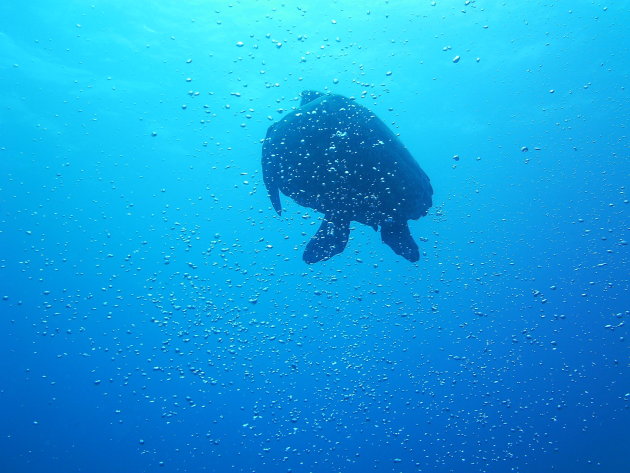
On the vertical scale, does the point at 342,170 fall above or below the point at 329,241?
above

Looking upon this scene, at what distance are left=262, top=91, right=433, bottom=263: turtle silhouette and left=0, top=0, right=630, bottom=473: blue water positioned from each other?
4.82m

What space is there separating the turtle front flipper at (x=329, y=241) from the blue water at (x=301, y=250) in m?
4.74

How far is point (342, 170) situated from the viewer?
439 cm

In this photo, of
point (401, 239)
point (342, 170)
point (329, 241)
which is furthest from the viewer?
point (401, 239)

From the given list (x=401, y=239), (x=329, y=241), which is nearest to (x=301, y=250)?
(x=401, y=239)

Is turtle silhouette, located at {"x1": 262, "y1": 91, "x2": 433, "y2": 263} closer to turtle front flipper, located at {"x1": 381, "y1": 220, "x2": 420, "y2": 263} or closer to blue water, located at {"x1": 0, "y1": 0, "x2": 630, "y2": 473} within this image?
turtle front flipper, located at {"x1": 381, "y1": 220, "x2": 420, "y2": 263}

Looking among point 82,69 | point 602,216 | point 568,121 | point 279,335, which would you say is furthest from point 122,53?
point 279,335

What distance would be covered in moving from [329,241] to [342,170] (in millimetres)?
905

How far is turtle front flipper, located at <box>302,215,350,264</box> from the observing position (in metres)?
4.82

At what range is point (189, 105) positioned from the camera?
1691 cm

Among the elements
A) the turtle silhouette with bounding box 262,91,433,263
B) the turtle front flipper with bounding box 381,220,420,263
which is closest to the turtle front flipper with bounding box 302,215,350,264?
the turtle silhouette with bounding box 262,91,433,263

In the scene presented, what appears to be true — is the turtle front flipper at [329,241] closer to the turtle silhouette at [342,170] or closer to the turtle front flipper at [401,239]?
the turtle silhouette at [342,170]

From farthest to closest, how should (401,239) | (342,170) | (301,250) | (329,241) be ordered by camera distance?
(301,250) → (401,239) → (329,241) → (342,170)

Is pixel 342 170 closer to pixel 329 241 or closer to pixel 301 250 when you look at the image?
pixel 329 241
